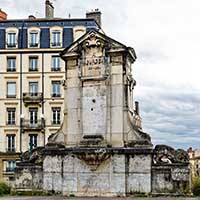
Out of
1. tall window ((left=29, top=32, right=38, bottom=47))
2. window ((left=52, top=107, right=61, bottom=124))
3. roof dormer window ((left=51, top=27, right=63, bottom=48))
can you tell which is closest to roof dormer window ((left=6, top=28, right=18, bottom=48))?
tall window ((left=29, top=32, right=38, bottom=47))

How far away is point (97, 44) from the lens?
28.5 m

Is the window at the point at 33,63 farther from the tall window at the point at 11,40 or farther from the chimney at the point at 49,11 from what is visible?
the chimney at the point at 49,11

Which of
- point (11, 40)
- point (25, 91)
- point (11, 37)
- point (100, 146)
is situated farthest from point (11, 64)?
point (100, 146)

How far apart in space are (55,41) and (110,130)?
1756 inches

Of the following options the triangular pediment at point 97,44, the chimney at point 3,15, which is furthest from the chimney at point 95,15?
the triangular pediment at point 97,44

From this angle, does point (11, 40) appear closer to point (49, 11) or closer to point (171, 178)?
point (49, 11)

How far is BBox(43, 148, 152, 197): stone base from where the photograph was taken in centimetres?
2664

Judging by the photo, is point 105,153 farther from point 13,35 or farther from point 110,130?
point 13,35

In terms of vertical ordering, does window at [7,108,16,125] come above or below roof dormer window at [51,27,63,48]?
below

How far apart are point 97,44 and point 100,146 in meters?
5.60

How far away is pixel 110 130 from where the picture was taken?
27703 millimetres

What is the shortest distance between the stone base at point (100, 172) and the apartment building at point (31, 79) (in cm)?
4107

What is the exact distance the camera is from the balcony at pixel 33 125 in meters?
69.1

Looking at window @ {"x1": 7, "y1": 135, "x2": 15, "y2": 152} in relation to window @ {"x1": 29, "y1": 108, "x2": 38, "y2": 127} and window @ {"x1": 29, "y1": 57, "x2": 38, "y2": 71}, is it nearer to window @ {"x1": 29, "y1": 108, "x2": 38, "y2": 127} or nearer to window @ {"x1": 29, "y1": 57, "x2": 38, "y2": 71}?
window @ {"x1": 29, "y1": 108, "x2": 38, "y2": 127}
